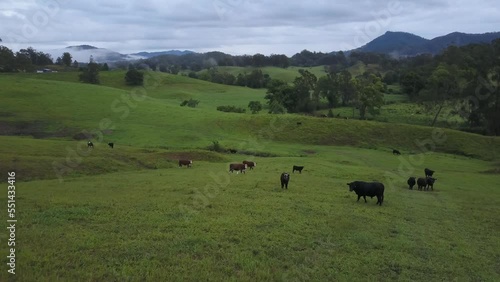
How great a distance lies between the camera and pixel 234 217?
→ 1858cm

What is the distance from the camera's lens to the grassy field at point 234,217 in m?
13.2

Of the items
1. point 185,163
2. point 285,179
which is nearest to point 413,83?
point 185,163

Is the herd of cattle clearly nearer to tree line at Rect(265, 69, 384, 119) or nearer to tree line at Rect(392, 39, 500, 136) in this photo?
tree line at Rect(392, 39, 500, 136)

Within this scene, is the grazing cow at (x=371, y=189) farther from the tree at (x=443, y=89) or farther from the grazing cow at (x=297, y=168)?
the tree at (x=443, y=89)

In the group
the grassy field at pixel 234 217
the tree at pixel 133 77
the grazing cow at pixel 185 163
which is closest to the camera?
the grassy field at pixel 234 217

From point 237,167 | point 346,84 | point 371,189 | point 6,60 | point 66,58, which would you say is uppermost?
point 66,58

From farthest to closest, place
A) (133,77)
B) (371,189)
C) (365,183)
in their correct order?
(133,77) → (365,183) → (371,189)

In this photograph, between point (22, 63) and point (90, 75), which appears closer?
point (90, 75)

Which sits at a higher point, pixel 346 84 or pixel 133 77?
pixel 346 84

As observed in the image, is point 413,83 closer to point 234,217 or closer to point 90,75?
point 90,75

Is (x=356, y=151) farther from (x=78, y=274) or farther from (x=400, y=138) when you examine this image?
(x=78, y=274)

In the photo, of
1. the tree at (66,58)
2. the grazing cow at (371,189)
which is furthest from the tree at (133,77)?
the grazing cow at (371,189)

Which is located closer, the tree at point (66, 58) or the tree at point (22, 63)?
the tree at point (22, 63)

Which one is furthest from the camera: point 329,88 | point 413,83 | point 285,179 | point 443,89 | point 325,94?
point 413,83
